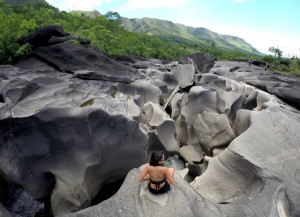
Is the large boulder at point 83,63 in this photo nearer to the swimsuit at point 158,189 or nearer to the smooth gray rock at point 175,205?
the smooth gray rock at point 175,205

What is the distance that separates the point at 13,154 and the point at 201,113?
897 cm

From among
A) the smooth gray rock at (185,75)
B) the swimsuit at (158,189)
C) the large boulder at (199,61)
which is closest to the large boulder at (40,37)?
the smooth gray rock at (185,75)

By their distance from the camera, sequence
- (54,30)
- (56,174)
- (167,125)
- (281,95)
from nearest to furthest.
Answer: (56,174)
(167,125)
(54,30)
(281,95)

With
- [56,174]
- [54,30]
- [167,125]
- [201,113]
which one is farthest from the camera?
[54,30]

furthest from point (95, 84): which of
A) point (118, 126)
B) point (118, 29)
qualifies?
point (118, 29)

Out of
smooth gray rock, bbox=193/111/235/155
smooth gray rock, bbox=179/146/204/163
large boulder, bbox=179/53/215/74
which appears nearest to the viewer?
smooth gray rock, bbox=193/111/235/155

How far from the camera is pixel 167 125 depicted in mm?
11508

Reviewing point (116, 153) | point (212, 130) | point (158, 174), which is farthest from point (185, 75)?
point (158, 174)

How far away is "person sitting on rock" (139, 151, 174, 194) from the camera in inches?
227

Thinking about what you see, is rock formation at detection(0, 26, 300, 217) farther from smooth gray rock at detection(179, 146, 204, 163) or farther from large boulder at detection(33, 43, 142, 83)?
large boulder at detection(33, 43, 142, 83)

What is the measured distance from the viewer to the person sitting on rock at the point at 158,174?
5.76 metres

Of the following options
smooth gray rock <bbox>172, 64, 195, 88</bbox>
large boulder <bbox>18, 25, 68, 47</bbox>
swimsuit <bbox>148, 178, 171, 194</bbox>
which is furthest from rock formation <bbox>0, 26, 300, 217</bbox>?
smooth gray rock <bbox>172, 64, 195, 88</bbox>

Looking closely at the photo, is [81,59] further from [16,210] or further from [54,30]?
[16,210]

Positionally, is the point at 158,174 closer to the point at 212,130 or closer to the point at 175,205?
Answer: the point at 175,205
